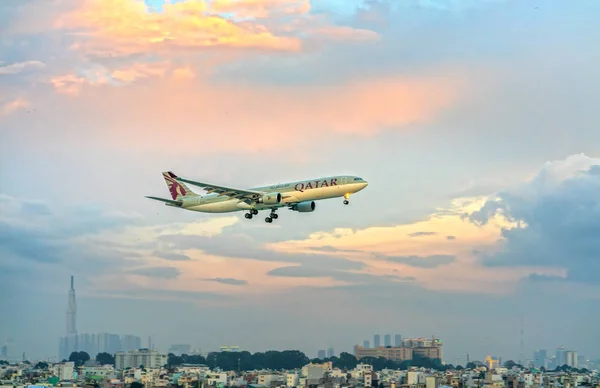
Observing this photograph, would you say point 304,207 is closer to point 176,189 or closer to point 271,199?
point 271,199

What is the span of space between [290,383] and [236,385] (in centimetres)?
1022

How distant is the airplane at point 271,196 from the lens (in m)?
119

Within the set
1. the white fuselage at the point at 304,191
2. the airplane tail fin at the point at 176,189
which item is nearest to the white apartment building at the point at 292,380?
the airplane tail fin at the point at 176,189

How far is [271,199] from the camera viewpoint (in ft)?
403

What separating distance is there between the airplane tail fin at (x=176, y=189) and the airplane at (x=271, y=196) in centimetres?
297

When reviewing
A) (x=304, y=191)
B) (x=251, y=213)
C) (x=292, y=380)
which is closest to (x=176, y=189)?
(x=251, y=213)

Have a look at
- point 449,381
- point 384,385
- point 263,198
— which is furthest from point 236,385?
point 263,198

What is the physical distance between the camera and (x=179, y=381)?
626ft

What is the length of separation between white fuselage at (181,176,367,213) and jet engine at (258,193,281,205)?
792 mm

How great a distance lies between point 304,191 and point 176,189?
29512mm

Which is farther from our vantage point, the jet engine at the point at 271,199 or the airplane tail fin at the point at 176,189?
the airplane tail fin at the point at 176,189

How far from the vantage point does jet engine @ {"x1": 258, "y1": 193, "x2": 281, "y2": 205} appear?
122 metres

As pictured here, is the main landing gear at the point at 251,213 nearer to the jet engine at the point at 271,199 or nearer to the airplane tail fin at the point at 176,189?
the jet engine at the point at 271,199

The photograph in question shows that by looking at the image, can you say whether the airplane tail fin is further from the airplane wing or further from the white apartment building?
the white apartment building
